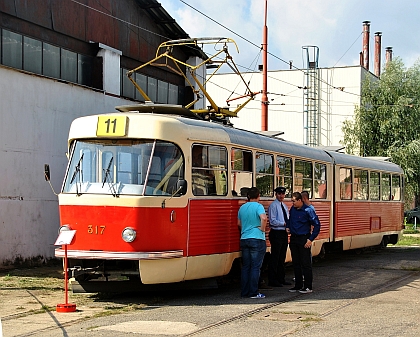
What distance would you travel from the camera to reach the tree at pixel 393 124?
40906 millimetres

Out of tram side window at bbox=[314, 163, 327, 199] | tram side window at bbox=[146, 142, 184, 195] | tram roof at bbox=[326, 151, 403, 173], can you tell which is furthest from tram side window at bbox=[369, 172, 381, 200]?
tram side window at bbox=[146, 142, 184, 195]

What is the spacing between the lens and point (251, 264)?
12.4 m

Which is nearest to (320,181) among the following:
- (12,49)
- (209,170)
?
(209,170)

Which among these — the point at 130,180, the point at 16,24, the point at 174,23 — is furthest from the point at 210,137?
the point at 174,23

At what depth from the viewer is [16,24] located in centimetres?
1747

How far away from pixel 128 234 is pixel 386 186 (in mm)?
13680

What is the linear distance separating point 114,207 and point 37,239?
6.54 m

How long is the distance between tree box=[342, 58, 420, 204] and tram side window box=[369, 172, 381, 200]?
1847 centimetres

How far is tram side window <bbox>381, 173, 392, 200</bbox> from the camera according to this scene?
23.0 meters

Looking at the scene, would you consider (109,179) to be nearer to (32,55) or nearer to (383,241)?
(32,55)

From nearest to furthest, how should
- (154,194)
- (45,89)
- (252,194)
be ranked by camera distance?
1. (154,194)
2. (252,194)
3. (45,89)

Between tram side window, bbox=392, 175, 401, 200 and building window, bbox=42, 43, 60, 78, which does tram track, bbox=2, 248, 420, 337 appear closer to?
building window, bbox=42, 43, 60, 78

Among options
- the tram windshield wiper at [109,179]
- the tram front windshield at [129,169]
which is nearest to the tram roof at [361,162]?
the tram front windshield at [129,169]

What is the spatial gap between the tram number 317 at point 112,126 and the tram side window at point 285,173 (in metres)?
4.30
